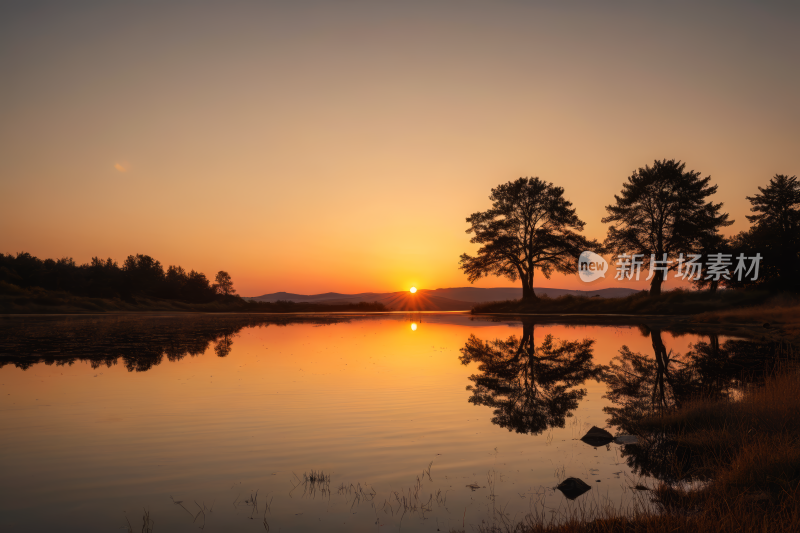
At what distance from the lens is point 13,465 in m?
6.28

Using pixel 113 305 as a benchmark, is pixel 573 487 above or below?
below

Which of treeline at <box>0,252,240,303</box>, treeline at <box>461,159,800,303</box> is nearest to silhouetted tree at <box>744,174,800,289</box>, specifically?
treeline at <box>461,159,800,303</box>

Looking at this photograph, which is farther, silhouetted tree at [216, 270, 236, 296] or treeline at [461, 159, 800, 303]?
silhouetted tree at [216, 270, 236, 296]

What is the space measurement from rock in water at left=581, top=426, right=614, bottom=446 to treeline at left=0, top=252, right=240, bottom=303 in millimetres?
82636

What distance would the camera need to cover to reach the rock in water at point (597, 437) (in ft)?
24.7

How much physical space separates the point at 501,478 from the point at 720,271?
53902mm

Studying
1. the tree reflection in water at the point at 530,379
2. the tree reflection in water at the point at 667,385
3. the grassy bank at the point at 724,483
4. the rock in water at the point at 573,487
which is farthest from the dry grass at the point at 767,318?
the rock in water at the point at 573,487

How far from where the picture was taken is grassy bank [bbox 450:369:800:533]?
4.42 meters

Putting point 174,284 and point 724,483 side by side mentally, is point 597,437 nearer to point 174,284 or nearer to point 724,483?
point 724,483

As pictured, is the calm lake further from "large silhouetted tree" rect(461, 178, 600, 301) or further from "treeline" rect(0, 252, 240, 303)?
"treeline" rect(0, 252, 240, 303)

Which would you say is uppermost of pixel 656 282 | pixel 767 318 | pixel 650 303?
pixel 656 282

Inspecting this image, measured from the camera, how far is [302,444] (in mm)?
7332

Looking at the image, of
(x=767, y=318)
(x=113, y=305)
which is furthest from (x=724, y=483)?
(x=113, y=305)

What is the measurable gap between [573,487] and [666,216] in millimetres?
51987
